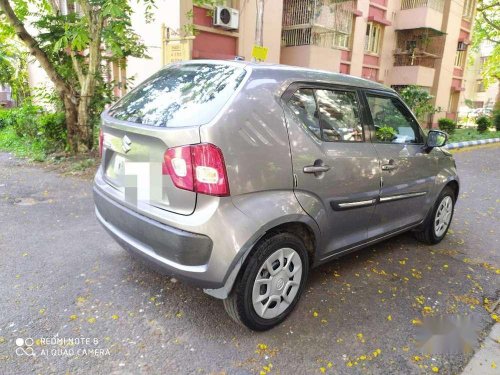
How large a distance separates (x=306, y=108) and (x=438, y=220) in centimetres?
252

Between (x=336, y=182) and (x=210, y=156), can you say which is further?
(x=336, y=182)

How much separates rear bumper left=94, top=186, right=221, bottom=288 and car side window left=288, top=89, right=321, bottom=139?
1.10m

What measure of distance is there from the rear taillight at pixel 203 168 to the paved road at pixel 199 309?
1.03 meters

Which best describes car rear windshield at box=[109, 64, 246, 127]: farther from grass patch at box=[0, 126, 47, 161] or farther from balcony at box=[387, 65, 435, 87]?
balcony at box=[387, 65, 435, 87]

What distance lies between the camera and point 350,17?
15328 millimetres

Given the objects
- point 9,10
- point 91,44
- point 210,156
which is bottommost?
point 210,156

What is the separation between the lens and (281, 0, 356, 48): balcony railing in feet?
42.8

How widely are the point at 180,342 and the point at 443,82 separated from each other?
22683 millimetres

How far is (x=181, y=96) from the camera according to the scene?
102 inches

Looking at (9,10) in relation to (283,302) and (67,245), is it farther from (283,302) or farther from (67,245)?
(283,302)

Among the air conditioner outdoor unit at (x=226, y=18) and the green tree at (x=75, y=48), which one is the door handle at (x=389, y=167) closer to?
the green tree at (x=75, y=48)

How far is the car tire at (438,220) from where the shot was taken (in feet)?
13.8

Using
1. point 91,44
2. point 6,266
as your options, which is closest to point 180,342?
point 6,266

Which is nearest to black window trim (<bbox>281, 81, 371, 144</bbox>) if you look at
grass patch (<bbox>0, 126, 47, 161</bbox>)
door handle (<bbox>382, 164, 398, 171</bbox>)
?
door handle (<bbox>382, 164, 398, 171</bbox>)
